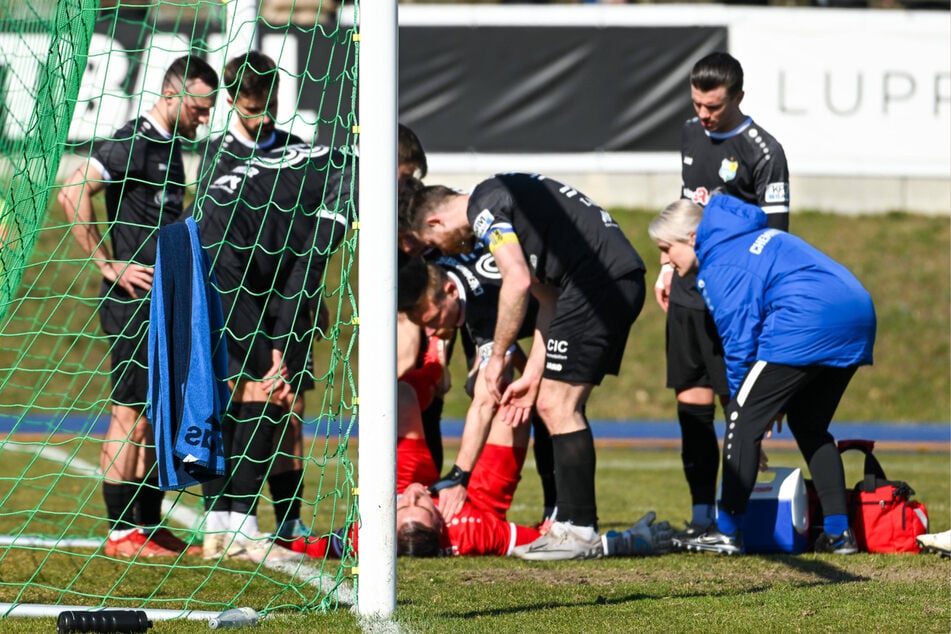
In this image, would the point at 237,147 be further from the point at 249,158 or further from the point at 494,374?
the point at 494,374

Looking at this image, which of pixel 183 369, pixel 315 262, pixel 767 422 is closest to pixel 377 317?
pixel 183 369

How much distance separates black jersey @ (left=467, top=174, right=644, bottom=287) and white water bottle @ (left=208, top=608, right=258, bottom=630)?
2.20m

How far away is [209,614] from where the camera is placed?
4168 mm

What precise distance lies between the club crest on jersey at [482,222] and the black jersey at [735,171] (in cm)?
128

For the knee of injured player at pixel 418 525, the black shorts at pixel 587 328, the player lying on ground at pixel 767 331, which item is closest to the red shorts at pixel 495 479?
the knee of injured player at pixel 418 525

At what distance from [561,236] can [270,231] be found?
1.44 metres

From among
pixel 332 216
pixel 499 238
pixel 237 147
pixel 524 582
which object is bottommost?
pixel 524 582

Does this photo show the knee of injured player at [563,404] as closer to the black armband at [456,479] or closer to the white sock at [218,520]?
the black armband at [456,479]

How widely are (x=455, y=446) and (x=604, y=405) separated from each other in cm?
321

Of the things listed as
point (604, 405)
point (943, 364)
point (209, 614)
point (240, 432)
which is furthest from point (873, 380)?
point (209, 614)

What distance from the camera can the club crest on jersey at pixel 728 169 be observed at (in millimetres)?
6148

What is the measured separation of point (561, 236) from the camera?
18.3 feet

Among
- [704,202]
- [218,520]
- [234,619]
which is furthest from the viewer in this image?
[704,202]

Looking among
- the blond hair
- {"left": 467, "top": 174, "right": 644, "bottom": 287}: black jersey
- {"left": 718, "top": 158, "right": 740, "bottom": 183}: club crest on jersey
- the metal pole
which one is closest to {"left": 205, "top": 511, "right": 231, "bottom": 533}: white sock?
the metal pole
